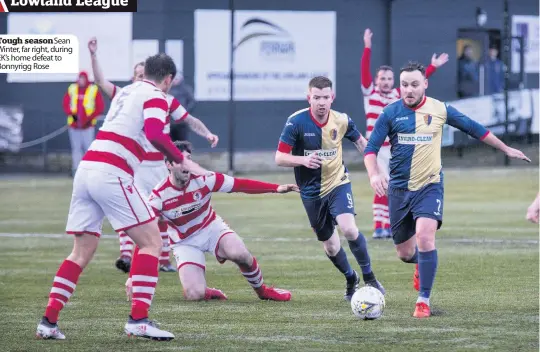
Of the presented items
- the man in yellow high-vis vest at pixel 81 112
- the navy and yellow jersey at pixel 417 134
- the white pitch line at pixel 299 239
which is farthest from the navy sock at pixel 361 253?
the man in yellow high-vis vest at pixel 81 112

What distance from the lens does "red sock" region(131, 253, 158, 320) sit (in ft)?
27.9

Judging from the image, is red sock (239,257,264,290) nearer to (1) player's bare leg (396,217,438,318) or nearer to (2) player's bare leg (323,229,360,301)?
(2) player's bare leg (323,229,360,301)

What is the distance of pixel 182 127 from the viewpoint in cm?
1703

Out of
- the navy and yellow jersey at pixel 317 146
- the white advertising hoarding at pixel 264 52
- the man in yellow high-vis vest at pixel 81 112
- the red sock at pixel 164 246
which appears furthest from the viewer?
the white advertising hoarding at pixel 264 52

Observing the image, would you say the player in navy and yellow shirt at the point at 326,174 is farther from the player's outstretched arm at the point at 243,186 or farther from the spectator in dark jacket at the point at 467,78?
the spectator in dark jacket at the point at 467,78

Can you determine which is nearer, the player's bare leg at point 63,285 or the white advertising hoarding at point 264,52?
the player's bare leg at point 63,285

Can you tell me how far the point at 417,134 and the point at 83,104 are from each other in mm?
16591

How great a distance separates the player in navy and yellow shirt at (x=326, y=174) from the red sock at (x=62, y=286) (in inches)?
97.8

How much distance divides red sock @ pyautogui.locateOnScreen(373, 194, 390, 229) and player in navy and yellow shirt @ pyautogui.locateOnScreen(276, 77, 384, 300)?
4912mm

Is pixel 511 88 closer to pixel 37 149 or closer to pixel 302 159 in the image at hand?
pixel 37 149

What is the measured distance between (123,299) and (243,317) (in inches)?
63.9

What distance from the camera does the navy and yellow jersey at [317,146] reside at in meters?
10.8

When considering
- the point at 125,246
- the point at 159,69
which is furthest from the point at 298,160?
the point at 125,246

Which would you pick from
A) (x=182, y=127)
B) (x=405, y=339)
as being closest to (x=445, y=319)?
(x=405, y=339)
